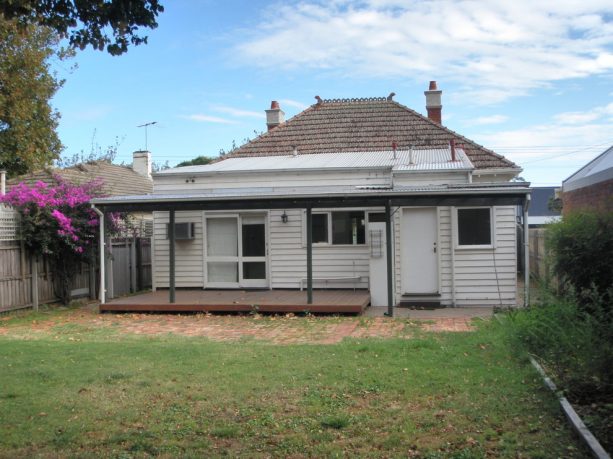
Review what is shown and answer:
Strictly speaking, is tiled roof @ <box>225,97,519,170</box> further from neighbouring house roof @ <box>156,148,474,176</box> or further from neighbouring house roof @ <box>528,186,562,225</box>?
Result: neighbouring house roof @ <box>528,186,562,225</box>

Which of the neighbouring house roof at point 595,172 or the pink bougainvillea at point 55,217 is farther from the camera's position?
the pink bougainvillea at point 55,217

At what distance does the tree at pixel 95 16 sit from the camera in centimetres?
646

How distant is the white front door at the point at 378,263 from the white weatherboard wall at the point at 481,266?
673 mm

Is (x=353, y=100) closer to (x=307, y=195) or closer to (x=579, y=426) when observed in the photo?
(x=307, y=195)

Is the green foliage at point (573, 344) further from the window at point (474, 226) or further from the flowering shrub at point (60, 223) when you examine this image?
the flowering shrub at point (60, 223)

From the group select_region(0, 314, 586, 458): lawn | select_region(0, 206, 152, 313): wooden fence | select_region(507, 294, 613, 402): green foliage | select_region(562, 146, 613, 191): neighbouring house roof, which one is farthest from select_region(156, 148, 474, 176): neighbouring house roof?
select_region(507, 294, 613, 402): green foliage

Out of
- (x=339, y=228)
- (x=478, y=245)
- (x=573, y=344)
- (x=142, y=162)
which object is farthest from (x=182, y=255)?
(x=142, y=162)

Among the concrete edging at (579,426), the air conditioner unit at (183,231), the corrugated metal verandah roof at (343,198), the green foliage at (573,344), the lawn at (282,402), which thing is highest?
the corrugated metal verandah roof at (343,198)

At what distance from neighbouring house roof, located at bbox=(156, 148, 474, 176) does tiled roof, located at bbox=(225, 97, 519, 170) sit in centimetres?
118

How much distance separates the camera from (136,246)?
61.3ft

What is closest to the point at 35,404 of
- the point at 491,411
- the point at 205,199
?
the point at 491,411

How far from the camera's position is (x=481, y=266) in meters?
13.8

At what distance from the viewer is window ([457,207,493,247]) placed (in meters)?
13.8

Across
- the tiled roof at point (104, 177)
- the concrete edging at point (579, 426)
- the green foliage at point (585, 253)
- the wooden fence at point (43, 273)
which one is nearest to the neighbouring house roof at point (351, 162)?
the wooden fence at point (43, 273)
